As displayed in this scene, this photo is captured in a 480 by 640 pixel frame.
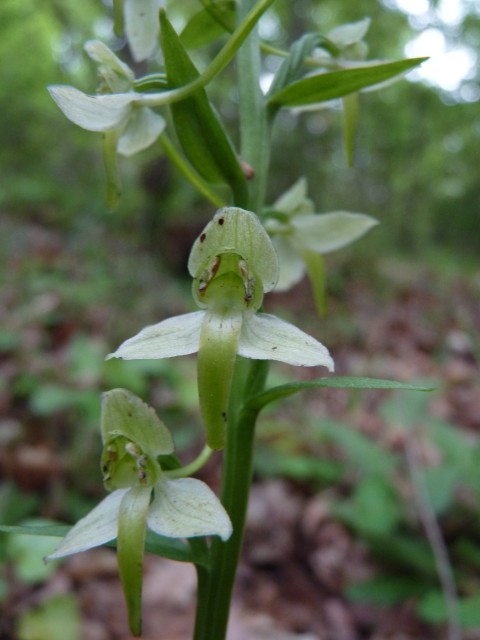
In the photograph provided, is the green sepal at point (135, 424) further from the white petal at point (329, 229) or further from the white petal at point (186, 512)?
the white petal at point (329, 229)

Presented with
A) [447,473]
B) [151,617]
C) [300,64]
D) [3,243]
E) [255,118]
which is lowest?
[151,617]

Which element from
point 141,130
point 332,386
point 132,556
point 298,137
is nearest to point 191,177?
point 141,130

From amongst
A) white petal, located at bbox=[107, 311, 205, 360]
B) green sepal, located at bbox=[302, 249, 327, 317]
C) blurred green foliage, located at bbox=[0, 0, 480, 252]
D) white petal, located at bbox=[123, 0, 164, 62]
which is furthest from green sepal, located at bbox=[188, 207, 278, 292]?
blurred green foliage, located at bbox=[0, 0, 480, 252]

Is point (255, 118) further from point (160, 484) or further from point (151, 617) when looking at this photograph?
point (151, 617)

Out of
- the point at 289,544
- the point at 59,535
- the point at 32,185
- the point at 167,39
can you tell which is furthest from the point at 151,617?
the point at 32,185

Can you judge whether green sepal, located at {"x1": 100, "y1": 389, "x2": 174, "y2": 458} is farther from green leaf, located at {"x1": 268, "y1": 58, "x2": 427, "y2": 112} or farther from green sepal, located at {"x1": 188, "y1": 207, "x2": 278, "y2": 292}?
green leaf, located at {"x1": 268, "y1": 58, "x2": 427, "y2": 112}
